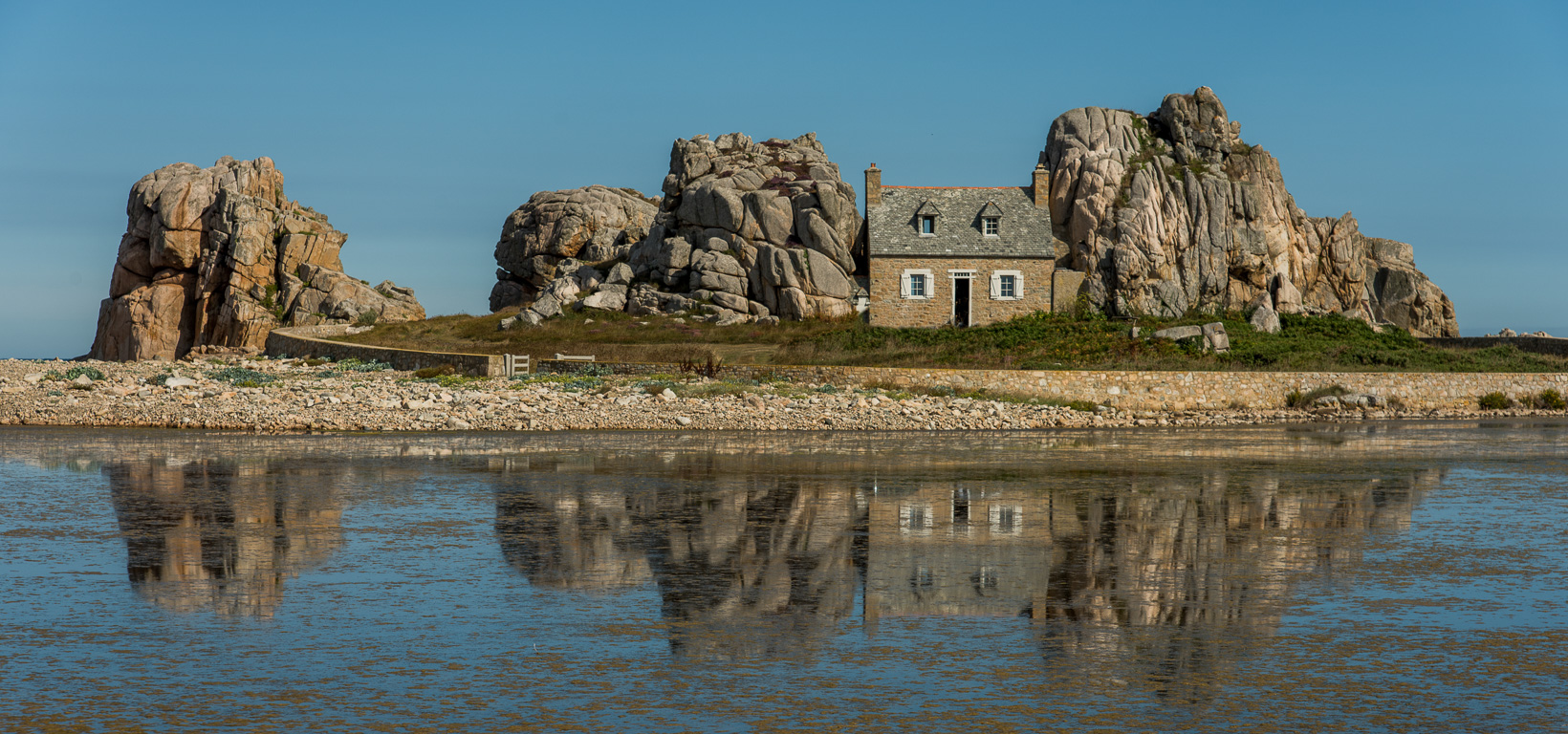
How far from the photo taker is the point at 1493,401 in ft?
140

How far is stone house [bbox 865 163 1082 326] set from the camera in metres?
55.7

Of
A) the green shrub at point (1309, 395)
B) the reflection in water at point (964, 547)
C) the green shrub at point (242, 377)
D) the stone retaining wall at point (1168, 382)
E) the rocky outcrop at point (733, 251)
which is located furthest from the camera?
the rocky outcrop at point (733, 251)

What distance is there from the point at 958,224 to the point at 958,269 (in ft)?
8.69

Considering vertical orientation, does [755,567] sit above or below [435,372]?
below

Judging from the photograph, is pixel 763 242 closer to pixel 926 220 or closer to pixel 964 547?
pixel 926 220

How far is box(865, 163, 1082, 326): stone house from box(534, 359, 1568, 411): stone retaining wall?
51.5ft

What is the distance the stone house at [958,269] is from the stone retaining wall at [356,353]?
20.3 m

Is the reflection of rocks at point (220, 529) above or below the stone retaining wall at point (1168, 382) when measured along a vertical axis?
below

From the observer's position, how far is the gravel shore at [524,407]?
32250 millimetres

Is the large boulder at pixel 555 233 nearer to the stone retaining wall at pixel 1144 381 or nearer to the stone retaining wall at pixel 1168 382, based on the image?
the stone retaining wall at pixel 1144 381

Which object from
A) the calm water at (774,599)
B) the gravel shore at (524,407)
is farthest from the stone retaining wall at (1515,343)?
the calm water at (774,599)

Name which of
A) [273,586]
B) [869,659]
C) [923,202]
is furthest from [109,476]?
[923,202]

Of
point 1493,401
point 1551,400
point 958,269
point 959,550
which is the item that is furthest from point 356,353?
point 1551,400

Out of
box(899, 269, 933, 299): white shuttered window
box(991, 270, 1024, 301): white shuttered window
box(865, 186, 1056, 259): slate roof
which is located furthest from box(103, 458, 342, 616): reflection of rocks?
box(991, 270, 1024, 301): white shuttered window
